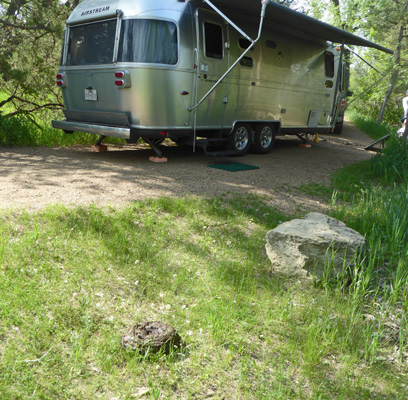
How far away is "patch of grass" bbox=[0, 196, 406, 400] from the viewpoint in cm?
243

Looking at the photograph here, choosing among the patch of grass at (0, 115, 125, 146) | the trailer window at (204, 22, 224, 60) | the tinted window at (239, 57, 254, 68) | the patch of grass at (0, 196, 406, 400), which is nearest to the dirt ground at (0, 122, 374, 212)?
the patch of grass at (0, 115, 125, 146)

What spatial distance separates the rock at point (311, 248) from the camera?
360cm

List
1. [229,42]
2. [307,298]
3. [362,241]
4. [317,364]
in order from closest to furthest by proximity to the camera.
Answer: [317,364], [307,298], [362,241], [229,42]

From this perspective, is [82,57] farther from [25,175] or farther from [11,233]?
[11,233]

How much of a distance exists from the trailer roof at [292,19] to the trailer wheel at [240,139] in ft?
6.87

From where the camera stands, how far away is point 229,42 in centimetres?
795

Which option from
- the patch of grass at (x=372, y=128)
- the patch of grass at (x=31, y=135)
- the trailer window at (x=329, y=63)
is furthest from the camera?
the patch of grass at (x=372, y=128)

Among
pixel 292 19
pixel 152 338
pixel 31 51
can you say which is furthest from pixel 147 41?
pixel 152 338

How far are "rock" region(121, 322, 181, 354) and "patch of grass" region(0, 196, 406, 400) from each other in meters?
0.06

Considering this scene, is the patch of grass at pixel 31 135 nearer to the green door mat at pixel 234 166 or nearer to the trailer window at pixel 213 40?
the green door mat at pixel 234 166

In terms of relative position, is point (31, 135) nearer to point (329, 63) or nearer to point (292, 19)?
point (292, 19)

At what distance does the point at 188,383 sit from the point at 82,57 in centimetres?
668

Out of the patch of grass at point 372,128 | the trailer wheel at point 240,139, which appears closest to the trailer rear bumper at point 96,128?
the trailer wheel at point 240,139

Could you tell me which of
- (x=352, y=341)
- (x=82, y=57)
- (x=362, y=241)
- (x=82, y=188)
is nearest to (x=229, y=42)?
(x=82, y=57)
